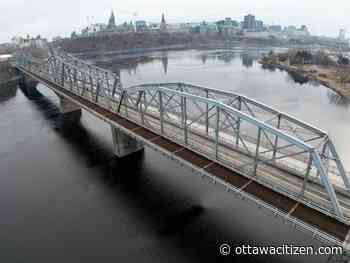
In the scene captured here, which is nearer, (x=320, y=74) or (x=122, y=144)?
(x=122, y=144)

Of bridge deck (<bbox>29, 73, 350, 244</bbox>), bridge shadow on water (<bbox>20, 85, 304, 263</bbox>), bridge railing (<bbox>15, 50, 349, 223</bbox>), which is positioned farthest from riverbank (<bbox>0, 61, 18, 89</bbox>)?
bridge deck (<bbox>29, 73, 350, 244</bbox>)

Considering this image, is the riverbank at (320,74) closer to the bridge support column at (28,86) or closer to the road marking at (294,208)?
the road marking at (294,208)

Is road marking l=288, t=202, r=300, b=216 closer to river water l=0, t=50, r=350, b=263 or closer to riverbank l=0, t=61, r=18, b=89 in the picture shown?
river water l=0, t=50, r=350, b=263

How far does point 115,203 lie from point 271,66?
127 meters

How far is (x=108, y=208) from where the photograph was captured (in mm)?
33562

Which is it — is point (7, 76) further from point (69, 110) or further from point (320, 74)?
point (320, 74)

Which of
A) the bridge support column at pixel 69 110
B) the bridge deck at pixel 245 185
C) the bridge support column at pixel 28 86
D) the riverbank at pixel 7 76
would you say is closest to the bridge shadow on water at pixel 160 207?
the bridge deck at pixel 245 185

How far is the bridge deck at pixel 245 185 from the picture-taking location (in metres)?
20.2

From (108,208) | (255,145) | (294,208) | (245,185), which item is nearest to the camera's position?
(294,208)

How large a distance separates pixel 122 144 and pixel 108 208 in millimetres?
13390

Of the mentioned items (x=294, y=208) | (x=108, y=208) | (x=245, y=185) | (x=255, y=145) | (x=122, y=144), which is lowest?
(x=108, y=208)

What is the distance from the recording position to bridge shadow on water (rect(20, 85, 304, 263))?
27.2 metres

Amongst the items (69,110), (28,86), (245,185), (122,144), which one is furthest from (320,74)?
(28,86)

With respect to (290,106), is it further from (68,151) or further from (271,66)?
(271,66)
